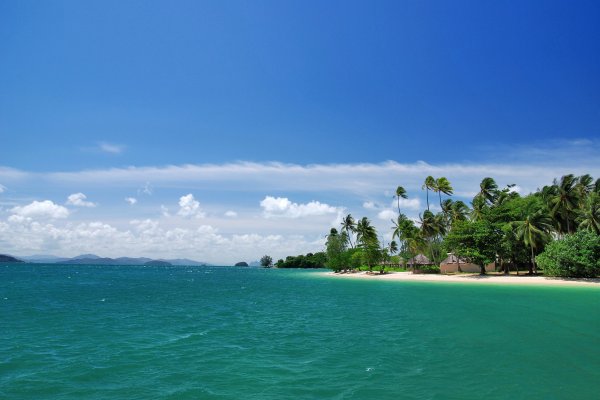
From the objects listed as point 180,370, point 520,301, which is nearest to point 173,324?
point 180,370

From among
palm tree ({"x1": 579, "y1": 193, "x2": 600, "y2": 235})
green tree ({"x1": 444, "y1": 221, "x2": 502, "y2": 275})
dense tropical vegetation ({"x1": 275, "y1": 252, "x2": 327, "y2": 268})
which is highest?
palm tree ({"x1": 579, "y1": 193, "x2": 600, "y2": 235})

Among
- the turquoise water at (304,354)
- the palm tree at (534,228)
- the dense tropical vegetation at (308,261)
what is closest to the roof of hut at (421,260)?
the palm tree at (534,228)

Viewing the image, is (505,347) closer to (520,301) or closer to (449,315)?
(449,315)

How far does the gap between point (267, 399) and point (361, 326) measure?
12.5 metres

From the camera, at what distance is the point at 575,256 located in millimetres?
50281

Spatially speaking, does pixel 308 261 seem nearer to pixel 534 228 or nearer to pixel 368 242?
pixel 368 242

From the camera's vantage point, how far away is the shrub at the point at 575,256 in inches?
1965

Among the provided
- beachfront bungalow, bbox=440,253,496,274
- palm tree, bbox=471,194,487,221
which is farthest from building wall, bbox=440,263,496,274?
palm tree, bbox=471,194,487,221

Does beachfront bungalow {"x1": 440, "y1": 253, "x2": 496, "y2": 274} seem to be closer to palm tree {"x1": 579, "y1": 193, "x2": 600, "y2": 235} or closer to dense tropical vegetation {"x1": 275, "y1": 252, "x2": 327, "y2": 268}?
palm tree {"x1": 579, "y1": 193, "x2": 600, "y2": 235}

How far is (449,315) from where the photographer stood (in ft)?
85.2

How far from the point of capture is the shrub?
1965 inches

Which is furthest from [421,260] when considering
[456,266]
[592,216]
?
[592,216]

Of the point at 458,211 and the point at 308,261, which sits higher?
the point at 458,211

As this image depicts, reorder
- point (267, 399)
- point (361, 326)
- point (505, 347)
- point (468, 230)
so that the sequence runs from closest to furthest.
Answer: point (267, 399) < point (505, 347) < point (361, 326) < point (468, 230)
